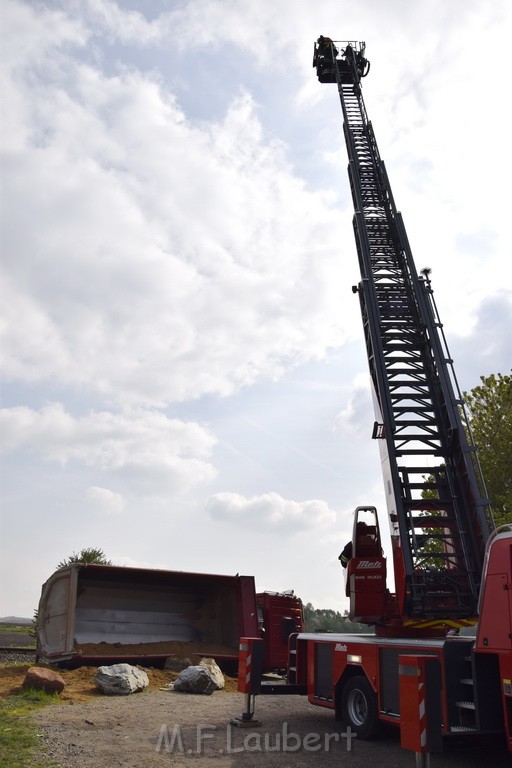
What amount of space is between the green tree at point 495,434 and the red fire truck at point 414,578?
47.1 feet

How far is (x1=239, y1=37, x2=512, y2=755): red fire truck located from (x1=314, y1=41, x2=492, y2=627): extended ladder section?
0.07 ft

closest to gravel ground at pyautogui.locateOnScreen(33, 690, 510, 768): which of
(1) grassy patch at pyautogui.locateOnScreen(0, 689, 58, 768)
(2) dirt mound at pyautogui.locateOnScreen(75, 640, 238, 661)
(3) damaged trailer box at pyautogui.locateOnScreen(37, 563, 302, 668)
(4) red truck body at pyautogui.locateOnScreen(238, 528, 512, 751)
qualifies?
(1) grassy patch at pyautogui.locateOnScreen(0, 689, 58, 768)

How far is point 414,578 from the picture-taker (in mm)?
10570

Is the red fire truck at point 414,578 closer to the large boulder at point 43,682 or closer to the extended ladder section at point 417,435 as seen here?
the extended ladder section at point 417,435

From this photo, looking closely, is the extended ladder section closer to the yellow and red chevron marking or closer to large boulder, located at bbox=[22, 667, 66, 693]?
the yellow and red chevron marking

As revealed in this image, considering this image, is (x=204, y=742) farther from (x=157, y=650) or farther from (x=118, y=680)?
(x=157, y=650)

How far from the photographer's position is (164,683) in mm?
13914

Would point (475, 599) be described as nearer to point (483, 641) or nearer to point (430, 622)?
point (430, 622)

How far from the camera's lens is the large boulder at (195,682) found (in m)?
13.3

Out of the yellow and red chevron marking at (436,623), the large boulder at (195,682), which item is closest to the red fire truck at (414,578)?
the yellow and red chevron marking at (436,623)

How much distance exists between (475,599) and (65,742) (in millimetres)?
6418

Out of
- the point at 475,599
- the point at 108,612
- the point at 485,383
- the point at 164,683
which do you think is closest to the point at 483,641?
the point at 475,599

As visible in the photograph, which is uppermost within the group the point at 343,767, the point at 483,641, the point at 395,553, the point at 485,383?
the point at 485,383

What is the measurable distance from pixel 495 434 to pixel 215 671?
697 inches
